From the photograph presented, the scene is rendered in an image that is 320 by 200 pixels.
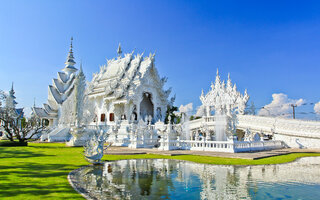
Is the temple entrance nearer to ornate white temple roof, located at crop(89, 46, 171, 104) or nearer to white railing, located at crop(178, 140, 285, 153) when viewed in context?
ornate white temple roof, located at crop(89, 46, 171, 104)

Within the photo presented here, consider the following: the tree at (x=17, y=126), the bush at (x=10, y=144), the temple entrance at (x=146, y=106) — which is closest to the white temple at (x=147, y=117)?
the temple entrance at (x=146, y=106)

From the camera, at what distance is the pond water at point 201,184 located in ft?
15.6

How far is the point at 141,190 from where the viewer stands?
5.09m

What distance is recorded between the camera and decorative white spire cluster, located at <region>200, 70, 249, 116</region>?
88.4ft

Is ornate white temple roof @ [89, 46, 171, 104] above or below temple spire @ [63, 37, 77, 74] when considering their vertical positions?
below

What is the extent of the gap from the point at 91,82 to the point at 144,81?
10056 mm

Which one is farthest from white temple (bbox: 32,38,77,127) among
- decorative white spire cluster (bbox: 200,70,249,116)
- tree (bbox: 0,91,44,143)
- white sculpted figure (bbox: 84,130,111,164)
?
white sculpted figure (bbox: 84,130,111,164)

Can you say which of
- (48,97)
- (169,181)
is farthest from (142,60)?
(169,181)

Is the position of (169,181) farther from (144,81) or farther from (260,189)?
(144,81)

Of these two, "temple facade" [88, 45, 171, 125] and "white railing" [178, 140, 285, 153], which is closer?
"white railing" [178, 140, 285, 153]

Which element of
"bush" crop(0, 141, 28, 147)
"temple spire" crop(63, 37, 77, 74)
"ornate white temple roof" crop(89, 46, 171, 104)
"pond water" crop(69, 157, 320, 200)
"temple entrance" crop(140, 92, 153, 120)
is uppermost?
"temple spire" crop(63, 37, 77, 74)

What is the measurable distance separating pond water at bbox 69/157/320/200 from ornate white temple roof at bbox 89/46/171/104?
63.0 ft

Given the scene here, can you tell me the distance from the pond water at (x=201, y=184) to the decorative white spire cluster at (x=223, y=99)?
65.4ft

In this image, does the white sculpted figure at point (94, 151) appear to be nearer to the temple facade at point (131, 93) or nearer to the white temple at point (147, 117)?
the white temple at point (147, 117)
